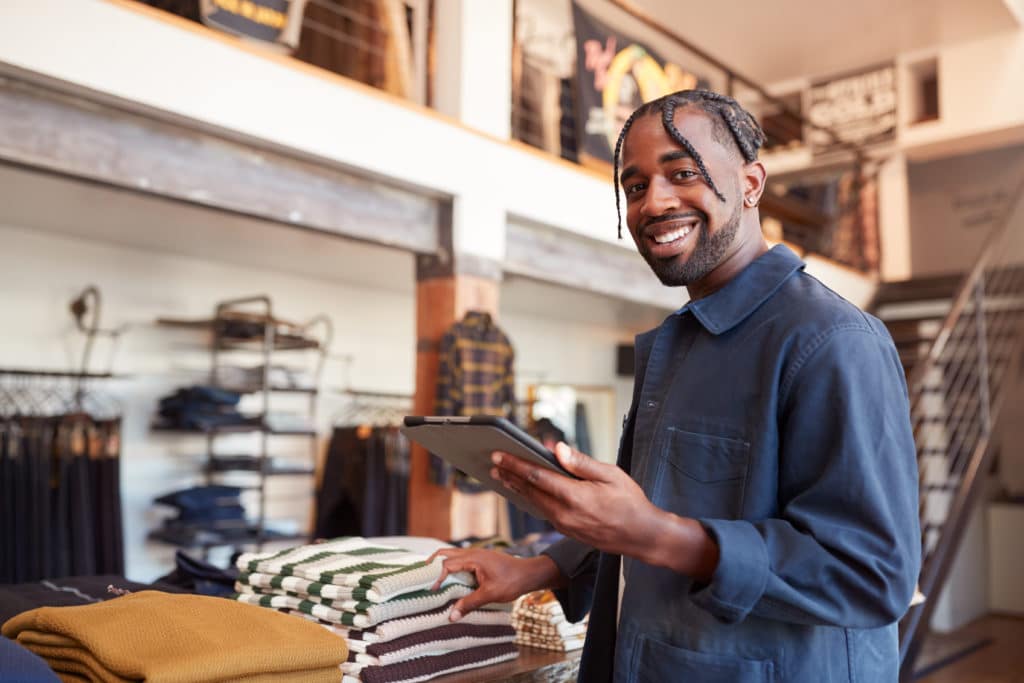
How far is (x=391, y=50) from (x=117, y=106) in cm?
201

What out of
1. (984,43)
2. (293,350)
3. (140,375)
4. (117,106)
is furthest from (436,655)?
(984,43)

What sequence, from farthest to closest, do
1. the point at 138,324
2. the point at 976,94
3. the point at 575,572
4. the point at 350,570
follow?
the point at 976,94 < the point at 138,324 < the point at 350,570 < the point at 575,572

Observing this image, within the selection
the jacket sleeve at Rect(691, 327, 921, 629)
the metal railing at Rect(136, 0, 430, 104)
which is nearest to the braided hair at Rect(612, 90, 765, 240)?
the jacket sleeve at Rect(691, 327, 921, 629)

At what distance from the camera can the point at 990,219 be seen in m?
10.0

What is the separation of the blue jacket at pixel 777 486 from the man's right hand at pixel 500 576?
8.7 inches

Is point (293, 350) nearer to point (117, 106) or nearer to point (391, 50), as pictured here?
point (391, 50)

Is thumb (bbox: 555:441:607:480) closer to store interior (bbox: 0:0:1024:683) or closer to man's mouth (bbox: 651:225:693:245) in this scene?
man's mouth (bbox: 651:225:693:245)

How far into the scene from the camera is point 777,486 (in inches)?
41.1

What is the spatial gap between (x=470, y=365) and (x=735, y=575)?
11.4 ft

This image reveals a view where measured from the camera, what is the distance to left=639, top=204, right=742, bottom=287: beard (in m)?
1.19

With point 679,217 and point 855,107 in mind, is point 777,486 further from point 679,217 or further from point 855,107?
point 855,107

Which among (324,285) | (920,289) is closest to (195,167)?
(324,285)

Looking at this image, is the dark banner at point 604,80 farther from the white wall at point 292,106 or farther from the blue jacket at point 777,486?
the blue jacket at point 777,486

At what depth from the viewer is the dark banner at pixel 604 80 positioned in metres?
5.46
